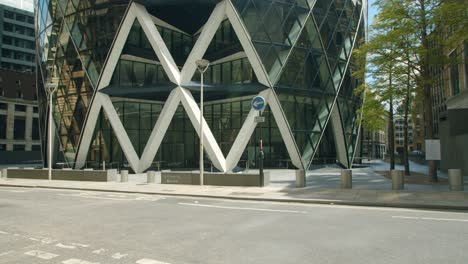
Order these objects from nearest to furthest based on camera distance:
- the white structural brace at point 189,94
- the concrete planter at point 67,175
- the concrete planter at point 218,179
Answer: the concrete planter at point 218,179, the concrete planter at point 67,175, the white structural brace at point 189,94

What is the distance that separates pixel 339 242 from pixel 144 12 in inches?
1165

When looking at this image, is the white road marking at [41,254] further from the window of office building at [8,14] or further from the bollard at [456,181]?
the window of office building at [8,14]

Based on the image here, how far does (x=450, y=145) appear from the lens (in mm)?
27250

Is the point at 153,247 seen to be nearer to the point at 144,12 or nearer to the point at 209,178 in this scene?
the point at 209,178

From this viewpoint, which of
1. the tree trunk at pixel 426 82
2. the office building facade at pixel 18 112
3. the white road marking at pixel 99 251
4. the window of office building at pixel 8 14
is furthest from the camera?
the window of office building at pixel 8 14

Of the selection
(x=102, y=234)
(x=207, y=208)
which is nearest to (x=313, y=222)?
(x=207, y=208)

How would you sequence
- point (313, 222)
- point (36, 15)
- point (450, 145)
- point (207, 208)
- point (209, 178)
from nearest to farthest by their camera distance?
1. point (313, 222)
2. point (207, 208)
3. point (209, 178)
4. point (450, 145)
5. point (36, 15)

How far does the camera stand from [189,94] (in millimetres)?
30469

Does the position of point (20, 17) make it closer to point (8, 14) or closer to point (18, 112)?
point (8, 14)

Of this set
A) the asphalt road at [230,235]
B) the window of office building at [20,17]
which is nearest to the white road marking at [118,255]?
the asphalt road at [230,235]

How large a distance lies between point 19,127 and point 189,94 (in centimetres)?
7311

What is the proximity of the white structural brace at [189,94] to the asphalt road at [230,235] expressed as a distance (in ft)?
54.9

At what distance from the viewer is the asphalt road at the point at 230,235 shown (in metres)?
6.31

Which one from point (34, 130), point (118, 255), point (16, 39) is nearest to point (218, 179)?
point (118, 255)
